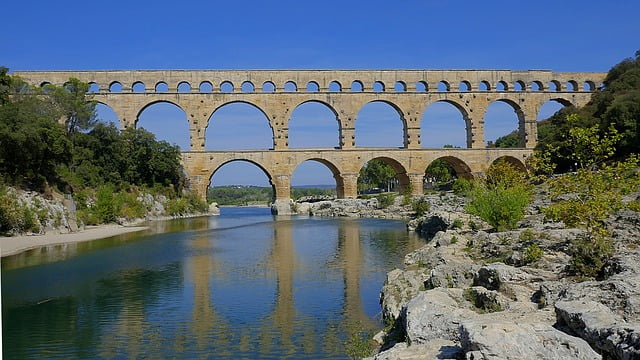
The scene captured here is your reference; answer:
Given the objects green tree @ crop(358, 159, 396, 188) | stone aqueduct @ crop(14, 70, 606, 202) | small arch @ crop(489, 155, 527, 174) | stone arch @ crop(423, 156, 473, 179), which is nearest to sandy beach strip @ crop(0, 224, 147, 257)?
stone aqueduct @ crop(14, 70, 606, 202)

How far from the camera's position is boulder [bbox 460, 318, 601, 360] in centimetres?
353

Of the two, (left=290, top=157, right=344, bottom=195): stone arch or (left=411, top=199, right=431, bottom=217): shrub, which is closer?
(left=411, top=199, right=431, bottom=217): shrub

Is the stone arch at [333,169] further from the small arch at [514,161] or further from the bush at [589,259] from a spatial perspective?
the bush at [589,259]

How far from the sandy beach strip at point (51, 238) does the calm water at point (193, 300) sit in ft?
2.91

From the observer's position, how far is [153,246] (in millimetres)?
18766

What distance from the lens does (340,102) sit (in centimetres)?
3903

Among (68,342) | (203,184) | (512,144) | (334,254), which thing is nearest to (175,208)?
(203,184)

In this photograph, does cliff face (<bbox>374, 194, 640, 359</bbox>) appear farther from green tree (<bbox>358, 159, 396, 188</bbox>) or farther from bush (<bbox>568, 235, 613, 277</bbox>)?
green tree (<bbox>358, 159, 396, 188</bbox>)

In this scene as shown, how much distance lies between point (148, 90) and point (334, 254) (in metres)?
26.5

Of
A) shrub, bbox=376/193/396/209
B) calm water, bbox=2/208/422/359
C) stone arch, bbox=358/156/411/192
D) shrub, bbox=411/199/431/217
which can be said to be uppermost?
stone arch, bbox=358/156/411/192

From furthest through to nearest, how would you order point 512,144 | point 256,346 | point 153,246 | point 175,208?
point 512,144, point 175,208, point 153,246, point 256,346

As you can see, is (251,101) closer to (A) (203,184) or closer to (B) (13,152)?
(A) (203,184)

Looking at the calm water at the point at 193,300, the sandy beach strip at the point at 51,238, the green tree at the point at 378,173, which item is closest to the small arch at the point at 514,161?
the green tree at the point at 378,173

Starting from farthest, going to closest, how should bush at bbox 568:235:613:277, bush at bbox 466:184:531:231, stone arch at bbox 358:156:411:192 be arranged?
stone arch at bbox 358:156:411:192 < bush at bbox 466:184:531:231 < bush at bbox 568:235:613:277
